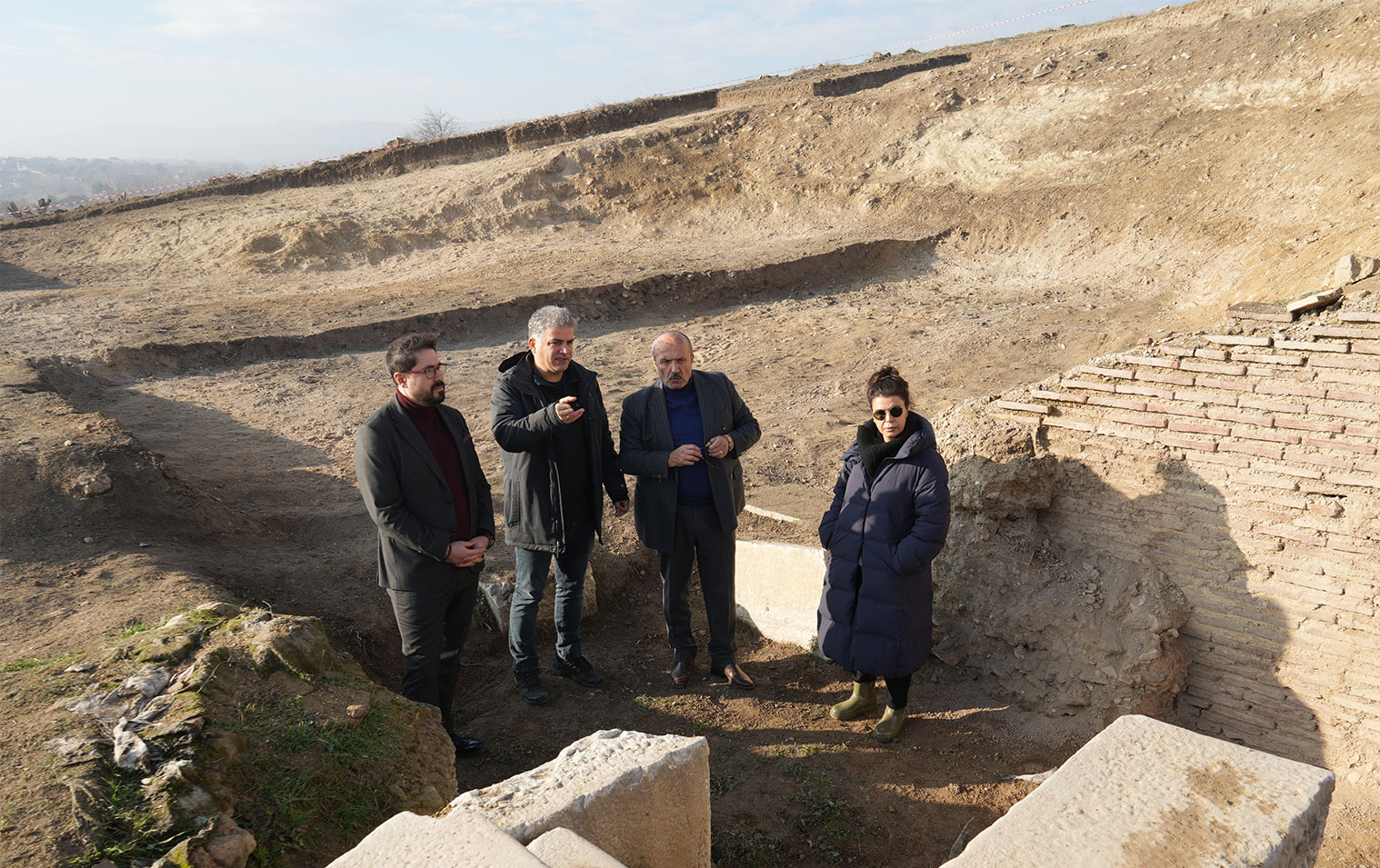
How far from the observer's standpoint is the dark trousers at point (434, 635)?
4.07m

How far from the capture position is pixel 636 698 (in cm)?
499

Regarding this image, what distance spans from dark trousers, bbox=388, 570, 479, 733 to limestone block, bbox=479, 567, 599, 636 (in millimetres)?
1204

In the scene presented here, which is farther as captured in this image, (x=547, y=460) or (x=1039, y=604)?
(x=1039, y=604)

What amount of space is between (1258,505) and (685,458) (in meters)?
2.96

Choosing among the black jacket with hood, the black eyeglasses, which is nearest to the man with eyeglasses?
the black eyeglasses

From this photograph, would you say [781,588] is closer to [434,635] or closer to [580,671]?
[580,671]

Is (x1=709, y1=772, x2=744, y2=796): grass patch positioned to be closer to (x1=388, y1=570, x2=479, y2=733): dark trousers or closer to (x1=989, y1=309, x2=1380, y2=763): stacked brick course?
(x1=388, y1=570, x2=479, y2=733): dark trousers

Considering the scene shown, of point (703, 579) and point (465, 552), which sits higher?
point (465, 552)

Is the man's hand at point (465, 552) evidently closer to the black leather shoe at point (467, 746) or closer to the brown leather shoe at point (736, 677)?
the black leather shoe at point (467, 746)

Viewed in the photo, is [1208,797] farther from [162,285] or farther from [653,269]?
[162,285]

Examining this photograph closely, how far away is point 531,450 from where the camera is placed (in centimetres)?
443

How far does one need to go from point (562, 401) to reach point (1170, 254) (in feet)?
40.3

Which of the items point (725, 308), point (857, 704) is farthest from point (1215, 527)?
point (725, 308)

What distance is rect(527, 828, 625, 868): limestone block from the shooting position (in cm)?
238
